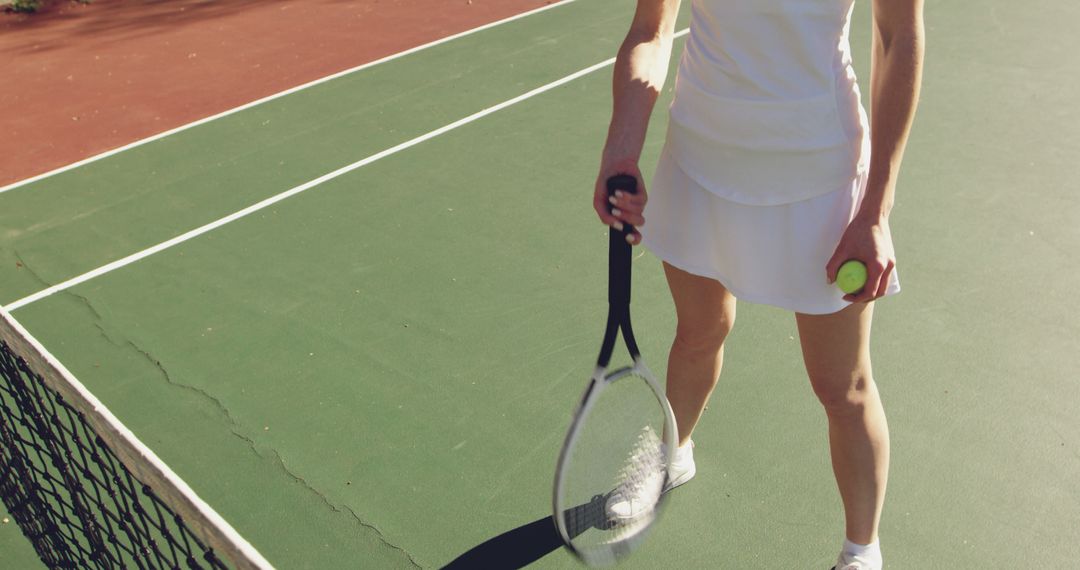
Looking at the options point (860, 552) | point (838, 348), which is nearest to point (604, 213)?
point (838, 348)

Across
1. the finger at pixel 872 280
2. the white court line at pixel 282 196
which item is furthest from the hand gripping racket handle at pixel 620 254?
the white court line at pixel 282 196

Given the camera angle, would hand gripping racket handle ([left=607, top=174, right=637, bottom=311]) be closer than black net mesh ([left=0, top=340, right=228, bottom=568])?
Yes

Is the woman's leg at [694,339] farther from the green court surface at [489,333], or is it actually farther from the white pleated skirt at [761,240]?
the green court surface at [489,333]

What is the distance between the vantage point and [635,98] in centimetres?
227

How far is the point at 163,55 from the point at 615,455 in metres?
6.58

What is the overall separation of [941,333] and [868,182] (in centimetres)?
193

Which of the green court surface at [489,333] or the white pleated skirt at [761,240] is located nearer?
the white pleated skirt at [761,240]

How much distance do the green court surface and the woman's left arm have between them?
3.72 ft

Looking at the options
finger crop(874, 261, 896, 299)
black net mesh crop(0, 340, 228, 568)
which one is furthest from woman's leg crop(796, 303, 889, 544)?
black net mesh crop(0, 340, 228, 568)

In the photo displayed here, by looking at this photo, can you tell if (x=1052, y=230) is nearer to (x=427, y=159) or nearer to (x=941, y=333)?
(x=941, y=333)

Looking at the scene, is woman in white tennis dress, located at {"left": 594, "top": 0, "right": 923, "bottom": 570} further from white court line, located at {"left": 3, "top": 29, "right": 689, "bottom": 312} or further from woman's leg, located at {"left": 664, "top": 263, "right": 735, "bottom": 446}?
white court line, located at {"left": 3, "top": 29, "right": 689, "bottom": 312}

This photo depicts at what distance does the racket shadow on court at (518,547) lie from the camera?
9.12 feet

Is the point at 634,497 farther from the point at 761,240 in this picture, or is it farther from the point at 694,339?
the point at 761,240

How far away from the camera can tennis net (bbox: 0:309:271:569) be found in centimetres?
192
